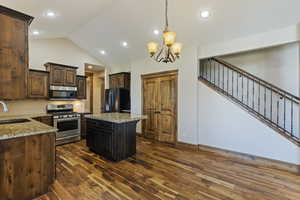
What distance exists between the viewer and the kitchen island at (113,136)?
3.12m

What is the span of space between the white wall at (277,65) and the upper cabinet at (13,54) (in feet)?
16.5

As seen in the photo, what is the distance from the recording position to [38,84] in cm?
439

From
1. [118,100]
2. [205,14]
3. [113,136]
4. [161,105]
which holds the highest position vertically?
[205,14]

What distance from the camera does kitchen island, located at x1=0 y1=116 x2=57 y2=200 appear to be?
1.80 metres

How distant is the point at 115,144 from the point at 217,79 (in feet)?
12.0

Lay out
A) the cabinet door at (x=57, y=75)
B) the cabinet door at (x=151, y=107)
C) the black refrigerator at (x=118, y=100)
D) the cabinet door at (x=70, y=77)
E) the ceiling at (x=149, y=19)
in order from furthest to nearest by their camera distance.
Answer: the black refrigerator at (x=118, y=100), the cabinet door at (x=70, y=77), the cabinet door at (x=151, y=107), the cabinet door at (x=57, y=75), the ceiling at (x=149, y=19)

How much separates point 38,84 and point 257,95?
6.39 meters

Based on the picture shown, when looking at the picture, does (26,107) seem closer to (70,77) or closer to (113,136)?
(70,77)

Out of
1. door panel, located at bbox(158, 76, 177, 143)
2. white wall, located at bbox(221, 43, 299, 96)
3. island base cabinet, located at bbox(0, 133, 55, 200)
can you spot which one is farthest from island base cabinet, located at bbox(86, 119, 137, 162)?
white wall, located at bbox(221, 43, 299, 96)

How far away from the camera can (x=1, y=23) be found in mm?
2021

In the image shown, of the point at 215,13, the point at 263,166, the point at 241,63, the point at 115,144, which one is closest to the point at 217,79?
the point at 241,63

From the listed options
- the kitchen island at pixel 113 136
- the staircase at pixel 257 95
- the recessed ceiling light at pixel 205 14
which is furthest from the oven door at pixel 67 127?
the recessed ceiling light at pixel 205 14

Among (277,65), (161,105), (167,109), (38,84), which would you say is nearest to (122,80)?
(161,105)

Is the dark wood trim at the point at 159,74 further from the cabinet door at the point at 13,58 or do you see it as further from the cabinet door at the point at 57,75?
the cabinet door at the point at 13,58
